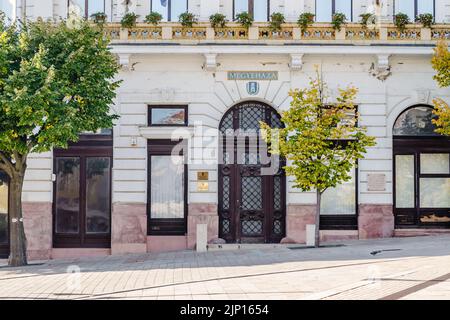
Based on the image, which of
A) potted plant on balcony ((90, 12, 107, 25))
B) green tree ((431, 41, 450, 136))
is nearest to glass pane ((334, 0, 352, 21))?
green tree ((431, 41, 450, 136))

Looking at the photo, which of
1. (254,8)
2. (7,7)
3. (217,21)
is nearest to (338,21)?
(254,8)

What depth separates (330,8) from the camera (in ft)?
79.2

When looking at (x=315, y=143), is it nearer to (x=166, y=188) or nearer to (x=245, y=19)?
(x=245, y=19)

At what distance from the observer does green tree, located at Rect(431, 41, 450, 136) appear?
21.6m

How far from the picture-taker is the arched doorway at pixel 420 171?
23.6 metres

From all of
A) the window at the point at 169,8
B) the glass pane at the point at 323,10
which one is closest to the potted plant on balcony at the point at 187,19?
the window at the point at 169,8

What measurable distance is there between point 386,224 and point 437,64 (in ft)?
18.8

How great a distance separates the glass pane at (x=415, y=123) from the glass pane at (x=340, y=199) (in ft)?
7.84

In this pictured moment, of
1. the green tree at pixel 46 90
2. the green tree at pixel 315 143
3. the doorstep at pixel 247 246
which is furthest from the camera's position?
the doorstep at pixel 247 246

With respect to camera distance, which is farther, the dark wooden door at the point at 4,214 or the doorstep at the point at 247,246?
the dark wooden door at the point at 4,214

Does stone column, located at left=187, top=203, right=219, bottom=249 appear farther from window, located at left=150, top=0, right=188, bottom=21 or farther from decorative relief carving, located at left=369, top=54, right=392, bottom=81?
decorative relief carving, located at left=369, top=54, right=392, bottom=81

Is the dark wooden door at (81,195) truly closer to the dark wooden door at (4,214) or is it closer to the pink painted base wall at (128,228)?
the pink painted base wall at (128,228)

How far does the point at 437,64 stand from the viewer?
853 inches

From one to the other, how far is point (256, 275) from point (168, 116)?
32.4 feet
